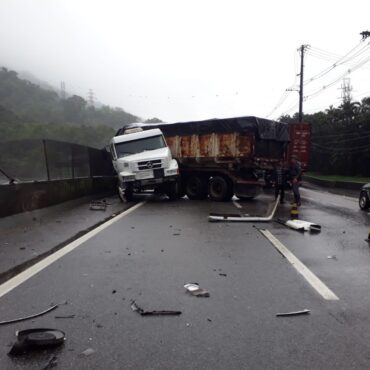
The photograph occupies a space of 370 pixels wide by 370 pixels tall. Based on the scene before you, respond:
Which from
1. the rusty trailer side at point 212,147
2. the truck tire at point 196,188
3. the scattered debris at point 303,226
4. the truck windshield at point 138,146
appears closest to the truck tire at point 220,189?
the truck tire at point 196,188

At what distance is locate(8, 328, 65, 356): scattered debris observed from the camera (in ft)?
11.8

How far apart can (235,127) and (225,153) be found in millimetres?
1044

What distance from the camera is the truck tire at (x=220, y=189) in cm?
1778

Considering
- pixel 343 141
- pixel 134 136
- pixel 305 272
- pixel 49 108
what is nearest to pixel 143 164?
pixel 134 136

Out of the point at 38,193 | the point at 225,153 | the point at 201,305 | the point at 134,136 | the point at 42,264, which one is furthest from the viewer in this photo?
the point at 134,136

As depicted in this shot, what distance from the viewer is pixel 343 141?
52750 mm

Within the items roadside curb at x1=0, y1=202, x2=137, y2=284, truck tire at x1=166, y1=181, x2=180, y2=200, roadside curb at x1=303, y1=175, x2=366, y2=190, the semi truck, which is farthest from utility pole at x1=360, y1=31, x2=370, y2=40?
roadside curb at x1=0, y1=202, x2=137, y2=284

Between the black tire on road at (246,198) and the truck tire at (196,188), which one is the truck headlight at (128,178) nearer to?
the truck tire at (196,188)

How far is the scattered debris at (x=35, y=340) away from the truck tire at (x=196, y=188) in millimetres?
15085

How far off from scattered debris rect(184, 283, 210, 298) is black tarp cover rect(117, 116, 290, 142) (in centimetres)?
1237

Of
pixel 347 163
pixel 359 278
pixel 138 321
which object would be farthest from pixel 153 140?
pixel 347 163

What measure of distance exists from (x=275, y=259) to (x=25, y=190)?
722cm

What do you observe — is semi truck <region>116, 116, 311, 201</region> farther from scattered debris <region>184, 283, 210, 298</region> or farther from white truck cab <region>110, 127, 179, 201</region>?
scattered debris <region>184, 283, 210, 298</region>

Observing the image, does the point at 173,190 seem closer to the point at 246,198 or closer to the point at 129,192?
the point at 129,192
